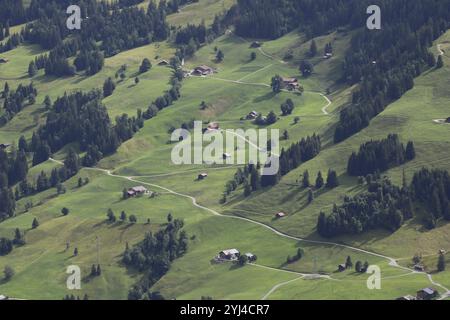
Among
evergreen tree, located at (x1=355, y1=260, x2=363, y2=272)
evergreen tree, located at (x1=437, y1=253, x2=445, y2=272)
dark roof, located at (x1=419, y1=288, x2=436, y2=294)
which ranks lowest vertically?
evergreen tree, located at (x1=355, y1=260, x2=363, y2=272)

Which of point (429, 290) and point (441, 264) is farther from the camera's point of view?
point (441, 264)

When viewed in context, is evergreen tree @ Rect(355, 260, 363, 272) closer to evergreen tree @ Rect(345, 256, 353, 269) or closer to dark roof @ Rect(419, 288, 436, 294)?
evergreen tree @ Rect(345, 256, 353, 269)

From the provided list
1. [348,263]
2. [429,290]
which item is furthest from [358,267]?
[429,290]

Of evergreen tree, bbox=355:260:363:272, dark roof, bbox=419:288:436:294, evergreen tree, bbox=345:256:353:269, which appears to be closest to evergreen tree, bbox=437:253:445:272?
evergreen tree, bbox=355:260:363:272

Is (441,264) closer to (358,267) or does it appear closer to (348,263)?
(358,267)

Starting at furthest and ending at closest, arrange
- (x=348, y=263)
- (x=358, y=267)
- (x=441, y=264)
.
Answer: (x=348, y=263) → (x=358, y=267) → (x=441, y=264)

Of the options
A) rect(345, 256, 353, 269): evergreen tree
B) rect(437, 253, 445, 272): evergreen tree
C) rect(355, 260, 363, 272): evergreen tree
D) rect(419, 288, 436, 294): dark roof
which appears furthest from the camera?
rect(345, 256, 353, 269): evergreen tree

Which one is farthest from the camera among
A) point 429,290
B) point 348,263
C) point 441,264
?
point 348,263
